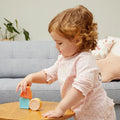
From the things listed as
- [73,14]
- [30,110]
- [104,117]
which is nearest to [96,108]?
[104,117]

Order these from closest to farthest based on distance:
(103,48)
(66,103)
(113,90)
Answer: (66,103)
(113,90)
(103,48)

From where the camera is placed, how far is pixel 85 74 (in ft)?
3.42

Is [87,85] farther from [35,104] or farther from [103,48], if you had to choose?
[103,48]

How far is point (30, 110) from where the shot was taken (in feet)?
3.86

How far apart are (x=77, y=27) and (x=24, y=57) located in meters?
1.91

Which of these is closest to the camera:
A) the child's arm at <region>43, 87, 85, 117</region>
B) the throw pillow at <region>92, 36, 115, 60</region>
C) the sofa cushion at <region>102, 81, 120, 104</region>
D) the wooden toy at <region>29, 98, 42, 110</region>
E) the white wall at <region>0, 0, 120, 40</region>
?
the child's arm at <region>43, 87, 85, 117</region>

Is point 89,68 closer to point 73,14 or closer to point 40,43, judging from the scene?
point 73,14

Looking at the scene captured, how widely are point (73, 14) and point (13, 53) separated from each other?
1.94 metres

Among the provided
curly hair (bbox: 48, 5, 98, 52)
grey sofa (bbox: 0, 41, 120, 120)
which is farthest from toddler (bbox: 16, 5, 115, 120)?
grey sofa (bbox: 0, 41, 120, 120)

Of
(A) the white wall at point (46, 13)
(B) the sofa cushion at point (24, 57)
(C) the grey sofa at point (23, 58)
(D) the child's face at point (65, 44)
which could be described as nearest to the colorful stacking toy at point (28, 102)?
(D) the child's face at point (65, 44)

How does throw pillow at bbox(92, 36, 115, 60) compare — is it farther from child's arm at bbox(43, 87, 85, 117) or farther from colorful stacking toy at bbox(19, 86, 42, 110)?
child's arm at bbox(43, 87, 85, 117)

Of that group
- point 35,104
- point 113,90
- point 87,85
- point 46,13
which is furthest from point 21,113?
point 46,13

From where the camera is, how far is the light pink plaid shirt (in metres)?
1.06

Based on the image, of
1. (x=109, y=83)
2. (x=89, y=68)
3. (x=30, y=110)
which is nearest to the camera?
(x=89, y=68)
